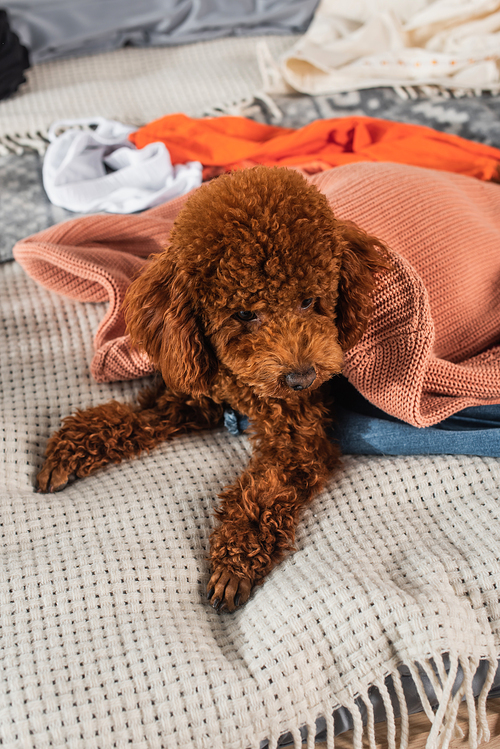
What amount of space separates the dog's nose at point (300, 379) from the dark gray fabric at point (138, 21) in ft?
8.00

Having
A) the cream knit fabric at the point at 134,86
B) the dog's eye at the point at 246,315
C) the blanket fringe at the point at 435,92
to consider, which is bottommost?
the dog's eye at the point at 246,315

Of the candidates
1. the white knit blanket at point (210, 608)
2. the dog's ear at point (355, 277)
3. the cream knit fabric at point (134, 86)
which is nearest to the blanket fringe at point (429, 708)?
the white knit blanket at point (210, 608)

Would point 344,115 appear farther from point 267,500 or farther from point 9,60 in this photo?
point 267,500

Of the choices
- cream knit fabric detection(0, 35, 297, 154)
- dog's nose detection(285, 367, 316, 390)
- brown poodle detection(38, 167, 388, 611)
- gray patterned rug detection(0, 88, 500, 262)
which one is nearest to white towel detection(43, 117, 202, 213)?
gray patterned rug detection(0, 88, 500, 262)

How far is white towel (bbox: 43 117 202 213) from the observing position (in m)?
1.93

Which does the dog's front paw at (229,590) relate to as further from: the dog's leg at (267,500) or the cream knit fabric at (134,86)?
the cream knit fabric at (134,86)

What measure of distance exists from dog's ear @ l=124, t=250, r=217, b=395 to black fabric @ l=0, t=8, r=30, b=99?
1.73 meters

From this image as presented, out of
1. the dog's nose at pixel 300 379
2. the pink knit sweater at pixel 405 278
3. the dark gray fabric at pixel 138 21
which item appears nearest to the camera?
the dog's nose at pixel 300 379

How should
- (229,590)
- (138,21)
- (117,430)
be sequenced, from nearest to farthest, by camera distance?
(229,590)
(117,430)
(138,21)

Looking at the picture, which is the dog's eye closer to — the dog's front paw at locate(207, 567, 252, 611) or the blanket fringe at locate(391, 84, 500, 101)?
the dog's front paw at locate(207, 567, 252, 611)

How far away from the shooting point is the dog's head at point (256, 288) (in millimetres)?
978

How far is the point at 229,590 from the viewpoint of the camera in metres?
1.08

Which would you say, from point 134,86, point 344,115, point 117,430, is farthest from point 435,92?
point 117,430

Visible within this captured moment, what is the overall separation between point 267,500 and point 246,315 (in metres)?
0.38
